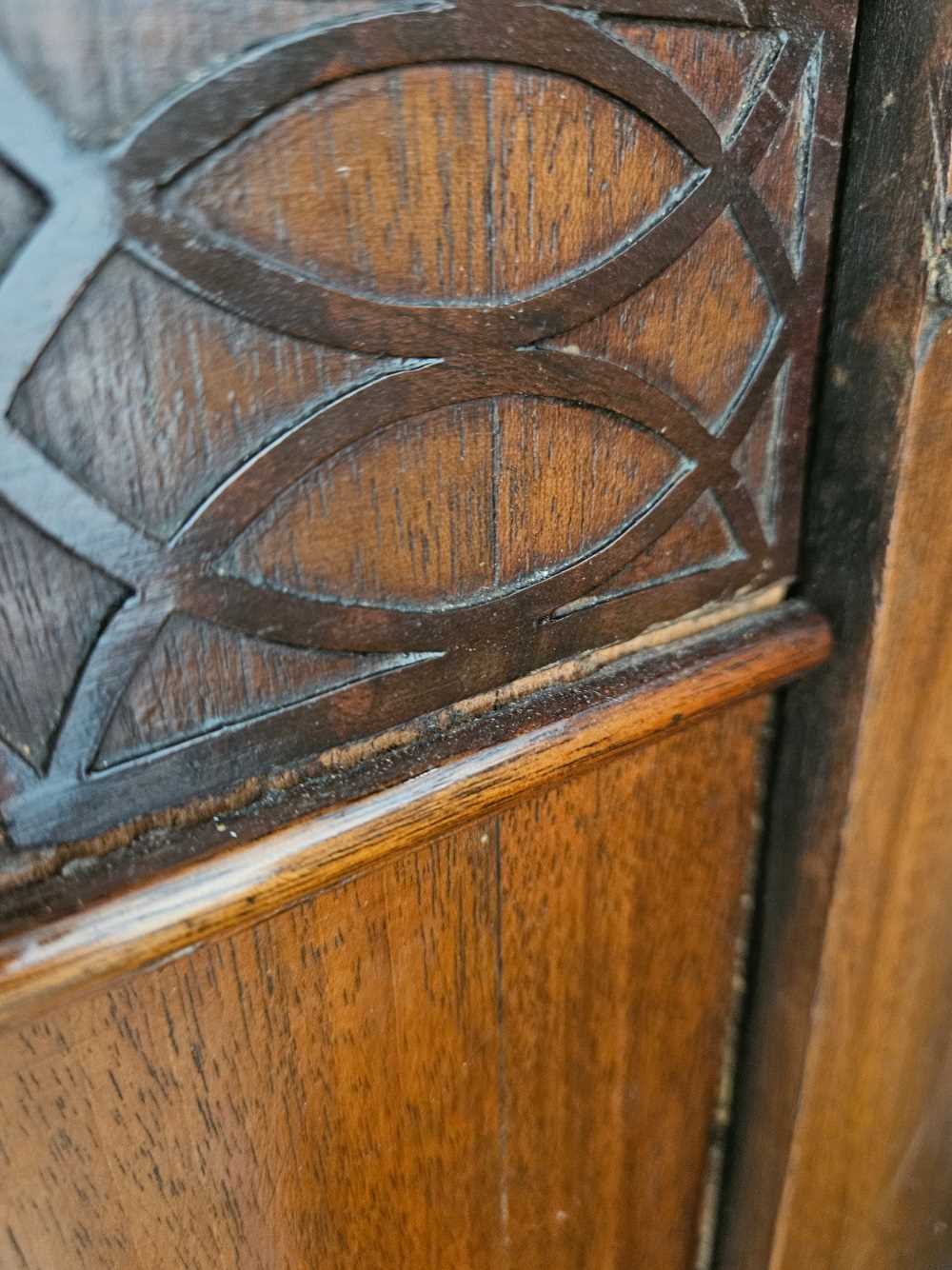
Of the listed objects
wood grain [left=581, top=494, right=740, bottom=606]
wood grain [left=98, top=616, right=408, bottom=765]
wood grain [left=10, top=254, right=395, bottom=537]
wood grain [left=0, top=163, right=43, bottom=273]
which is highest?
wood grain [left=0, top=163, right=43, bottom=273]

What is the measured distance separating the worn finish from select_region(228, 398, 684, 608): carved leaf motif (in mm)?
135

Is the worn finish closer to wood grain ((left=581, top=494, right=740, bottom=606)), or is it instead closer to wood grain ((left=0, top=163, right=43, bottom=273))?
wood grain ((left=581, top=494, right=740, bottom=606))

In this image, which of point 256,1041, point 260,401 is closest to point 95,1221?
point 256,1041

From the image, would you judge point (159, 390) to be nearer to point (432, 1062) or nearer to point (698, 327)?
point (698, 327)

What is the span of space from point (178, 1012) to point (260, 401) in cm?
26

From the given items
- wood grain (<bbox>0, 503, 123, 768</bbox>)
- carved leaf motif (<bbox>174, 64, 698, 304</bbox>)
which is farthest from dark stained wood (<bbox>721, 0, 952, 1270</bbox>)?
wood grain (<bbox>0, 503, 123, 768</bbox>)

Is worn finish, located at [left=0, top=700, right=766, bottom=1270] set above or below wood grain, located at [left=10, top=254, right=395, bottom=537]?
below

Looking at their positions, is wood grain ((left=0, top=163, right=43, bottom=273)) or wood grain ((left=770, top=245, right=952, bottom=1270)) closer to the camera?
wood grain ((left=0, top=163, right=43, bottom=273))

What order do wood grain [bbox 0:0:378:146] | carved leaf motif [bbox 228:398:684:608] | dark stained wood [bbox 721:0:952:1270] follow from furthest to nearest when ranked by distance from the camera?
dark stained wood [bbox 721:0:952:1270], carved leaf motif [bbox 228:398:684:608], wood grain [bbox 0:0:378:146]

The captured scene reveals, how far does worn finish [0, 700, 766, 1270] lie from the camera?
1.34 ft

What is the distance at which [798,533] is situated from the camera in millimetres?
565

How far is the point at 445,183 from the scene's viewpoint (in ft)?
1.19

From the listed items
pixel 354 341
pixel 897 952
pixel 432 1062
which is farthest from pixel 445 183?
pixel 897 952

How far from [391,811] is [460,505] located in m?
0.14
